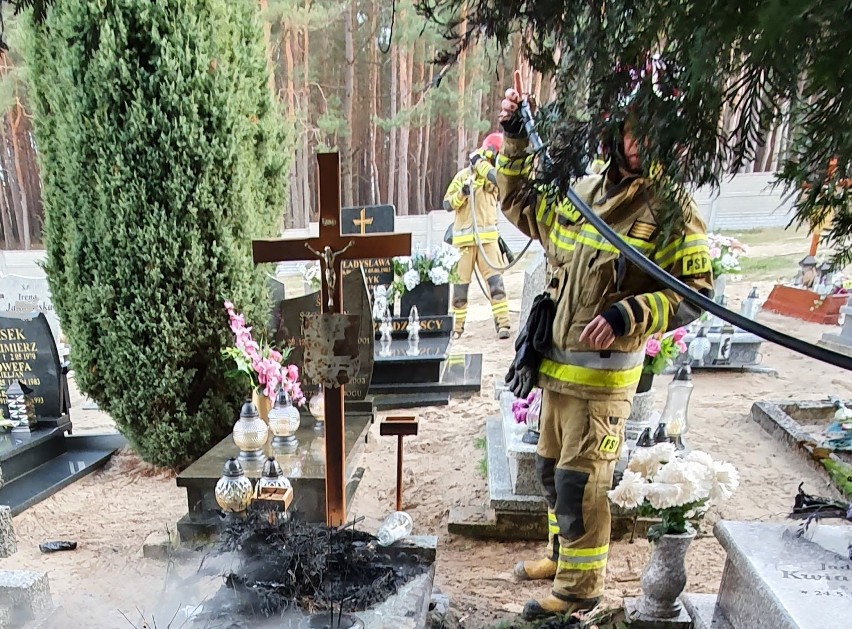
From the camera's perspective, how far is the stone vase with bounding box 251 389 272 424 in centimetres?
329

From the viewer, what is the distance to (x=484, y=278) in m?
6.66

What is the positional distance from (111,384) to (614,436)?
Answer: 3.07 meters

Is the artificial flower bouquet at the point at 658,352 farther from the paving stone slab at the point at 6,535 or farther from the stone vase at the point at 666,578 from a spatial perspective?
the paving stone slab at the point at 6,535

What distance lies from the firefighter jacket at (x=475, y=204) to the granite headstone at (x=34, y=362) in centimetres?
414

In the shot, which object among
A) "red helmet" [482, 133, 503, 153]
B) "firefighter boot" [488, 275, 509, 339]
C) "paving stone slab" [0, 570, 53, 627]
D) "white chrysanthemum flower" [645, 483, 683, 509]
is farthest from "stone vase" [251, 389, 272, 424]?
"firefighter boot" [488, 275, 509, 339]

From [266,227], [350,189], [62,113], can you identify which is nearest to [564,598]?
[266,227]

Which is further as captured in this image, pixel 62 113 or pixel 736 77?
pixel 62 113

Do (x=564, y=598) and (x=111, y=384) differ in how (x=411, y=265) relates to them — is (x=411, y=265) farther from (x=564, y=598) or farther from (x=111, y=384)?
(x=564, y=598)

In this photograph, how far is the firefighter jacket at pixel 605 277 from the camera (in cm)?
177

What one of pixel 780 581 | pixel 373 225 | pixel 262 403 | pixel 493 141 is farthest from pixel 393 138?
pixel 780 581

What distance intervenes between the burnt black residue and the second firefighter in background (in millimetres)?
4404

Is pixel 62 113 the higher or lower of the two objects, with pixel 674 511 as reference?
higher

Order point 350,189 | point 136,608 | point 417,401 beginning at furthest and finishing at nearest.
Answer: point 350,189, point 417,401, point 136,608

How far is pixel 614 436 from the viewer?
2.03 m
